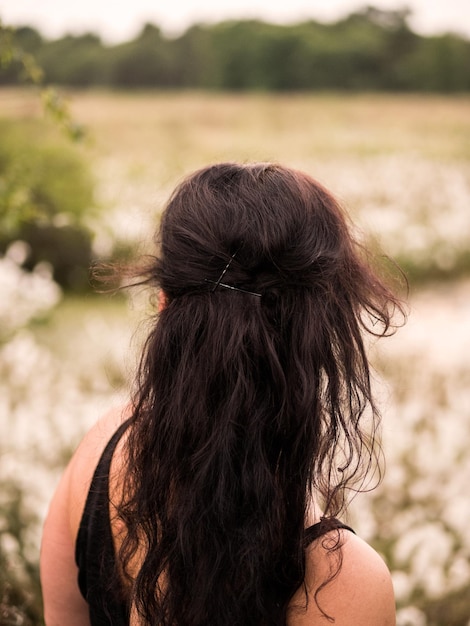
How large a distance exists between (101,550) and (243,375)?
20.2 inches

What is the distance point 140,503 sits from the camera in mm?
1294

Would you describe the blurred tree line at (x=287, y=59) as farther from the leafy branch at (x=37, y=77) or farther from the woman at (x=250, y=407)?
the woman at (x=250, y=407)

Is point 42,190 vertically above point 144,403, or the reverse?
point 144,403

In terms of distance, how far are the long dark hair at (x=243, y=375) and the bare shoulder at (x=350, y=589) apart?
0.15ft

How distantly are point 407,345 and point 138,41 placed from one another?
54.9ft

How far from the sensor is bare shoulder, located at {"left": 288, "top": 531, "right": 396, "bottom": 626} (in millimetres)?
1135

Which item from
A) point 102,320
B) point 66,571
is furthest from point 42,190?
point 66,571

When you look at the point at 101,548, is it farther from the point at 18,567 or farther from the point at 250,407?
the point at 18,567

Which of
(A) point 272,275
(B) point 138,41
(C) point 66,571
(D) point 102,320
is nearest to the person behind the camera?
(A) point 272,275

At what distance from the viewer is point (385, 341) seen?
6016 millimetres

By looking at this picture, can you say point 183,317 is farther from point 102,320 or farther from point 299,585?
point 102,320

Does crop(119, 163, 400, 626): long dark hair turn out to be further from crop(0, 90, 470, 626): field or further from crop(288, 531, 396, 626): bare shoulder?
crop(0, 90, 470, 626): field

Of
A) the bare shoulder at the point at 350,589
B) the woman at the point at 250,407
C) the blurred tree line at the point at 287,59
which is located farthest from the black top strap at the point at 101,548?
the blurred tree line at the point at 287,59

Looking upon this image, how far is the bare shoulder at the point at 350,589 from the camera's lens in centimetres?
113
